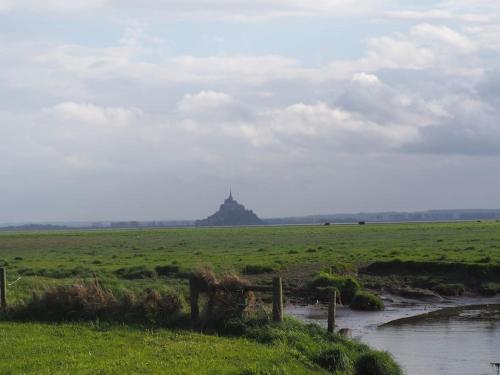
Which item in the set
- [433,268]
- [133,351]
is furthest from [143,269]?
[133,351]

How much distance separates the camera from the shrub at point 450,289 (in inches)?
1501

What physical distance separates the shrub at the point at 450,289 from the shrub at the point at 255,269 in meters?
11.2

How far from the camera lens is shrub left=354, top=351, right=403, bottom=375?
1669 cm

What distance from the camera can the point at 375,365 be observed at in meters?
16.7

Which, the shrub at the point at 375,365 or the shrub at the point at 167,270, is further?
the shrub at the point at 167,270

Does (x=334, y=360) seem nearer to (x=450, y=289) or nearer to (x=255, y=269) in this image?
(x=450, y=289)

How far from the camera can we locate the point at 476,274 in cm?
4109

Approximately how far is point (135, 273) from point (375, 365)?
28.1m

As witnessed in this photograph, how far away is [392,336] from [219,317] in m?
8.79

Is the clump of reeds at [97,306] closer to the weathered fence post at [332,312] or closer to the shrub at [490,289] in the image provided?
the weathered fence post at [332,312]

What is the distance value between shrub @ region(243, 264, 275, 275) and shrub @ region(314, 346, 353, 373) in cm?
2745

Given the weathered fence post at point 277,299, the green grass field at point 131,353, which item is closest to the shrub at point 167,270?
the green grass field at point 131,353

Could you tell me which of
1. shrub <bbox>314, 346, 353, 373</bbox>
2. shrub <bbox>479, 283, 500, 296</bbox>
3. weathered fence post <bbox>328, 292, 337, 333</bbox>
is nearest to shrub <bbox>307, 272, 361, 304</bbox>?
shrub <bbox>479, 283, 500, 296</bbox>

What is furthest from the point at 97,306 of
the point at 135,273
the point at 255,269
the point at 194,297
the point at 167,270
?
the point at 255,269
